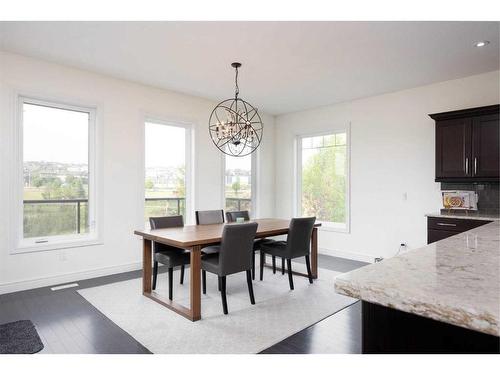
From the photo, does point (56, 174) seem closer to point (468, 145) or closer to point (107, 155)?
point (107, 155)

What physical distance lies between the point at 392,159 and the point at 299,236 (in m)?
2.30

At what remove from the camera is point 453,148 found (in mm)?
4145

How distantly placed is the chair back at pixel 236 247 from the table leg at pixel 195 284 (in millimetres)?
229

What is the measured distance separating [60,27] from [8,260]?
8.52ft

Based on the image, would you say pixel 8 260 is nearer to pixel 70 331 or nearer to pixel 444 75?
pixel 70 331

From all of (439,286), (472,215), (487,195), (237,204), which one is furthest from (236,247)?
(487,195)

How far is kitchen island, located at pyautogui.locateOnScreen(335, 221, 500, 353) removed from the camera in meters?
0.74

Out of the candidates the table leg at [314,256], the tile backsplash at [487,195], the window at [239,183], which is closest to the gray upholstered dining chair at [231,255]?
the table leg at [314,256]

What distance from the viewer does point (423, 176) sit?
15.5ft

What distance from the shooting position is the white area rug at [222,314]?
2.48 meters

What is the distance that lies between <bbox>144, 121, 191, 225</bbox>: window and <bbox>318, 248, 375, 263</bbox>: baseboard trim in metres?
2.57

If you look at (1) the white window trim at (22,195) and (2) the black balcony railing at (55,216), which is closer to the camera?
(1) the white window trim at (22,195)

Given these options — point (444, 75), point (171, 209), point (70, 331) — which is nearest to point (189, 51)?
point (171, 209)

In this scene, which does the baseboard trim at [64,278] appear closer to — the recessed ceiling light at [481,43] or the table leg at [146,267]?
the table leg at [146,267]
